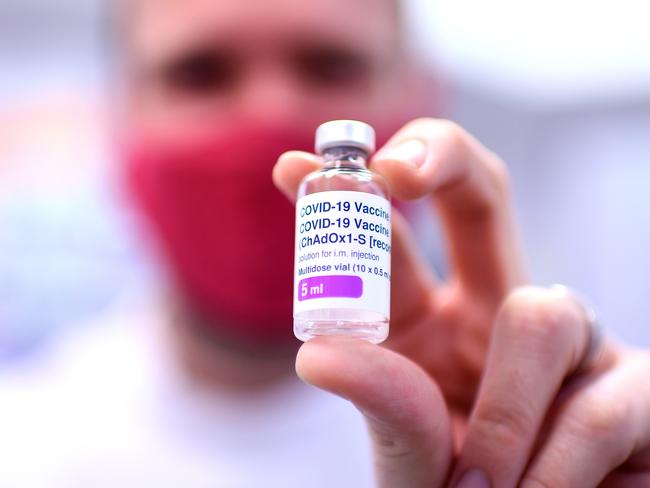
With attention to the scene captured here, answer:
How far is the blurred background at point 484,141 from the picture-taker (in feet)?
10.3

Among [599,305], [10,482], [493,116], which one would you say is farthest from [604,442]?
[493,116]

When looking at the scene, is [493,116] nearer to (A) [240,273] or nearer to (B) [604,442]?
(A) [240,273]

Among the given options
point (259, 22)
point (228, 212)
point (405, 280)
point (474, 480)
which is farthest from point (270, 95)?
point (474, 480)

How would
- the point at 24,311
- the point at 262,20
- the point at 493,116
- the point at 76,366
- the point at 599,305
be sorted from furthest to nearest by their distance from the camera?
the point at 493,116 < the point at 599,305 < the point at 24,311 < the point at 76,366 < the point at 262,20

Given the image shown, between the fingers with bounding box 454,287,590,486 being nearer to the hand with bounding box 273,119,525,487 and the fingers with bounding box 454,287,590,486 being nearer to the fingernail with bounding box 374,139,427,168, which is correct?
the hand with bounding box 273,119,525,487

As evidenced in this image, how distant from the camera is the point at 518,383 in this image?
821 mm

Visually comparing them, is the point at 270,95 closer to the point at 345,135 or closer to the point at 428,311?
the point at 428,311

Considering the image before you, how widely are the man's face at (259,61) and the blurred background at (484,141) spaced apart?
123 centimetres

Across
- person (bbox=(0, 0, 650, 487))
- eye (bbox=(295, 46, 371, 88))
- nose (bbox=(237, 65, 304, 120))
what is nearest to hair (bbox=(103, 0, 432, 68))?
person (bbox=(0, 0, 650, 487))

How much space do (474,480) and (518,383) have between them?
141 millimetres

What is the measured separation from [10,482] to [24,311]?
1.35 meters

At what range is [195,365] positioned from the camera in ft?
6.66

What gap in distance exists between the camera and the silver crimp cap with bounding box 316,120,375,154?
30.4 inches

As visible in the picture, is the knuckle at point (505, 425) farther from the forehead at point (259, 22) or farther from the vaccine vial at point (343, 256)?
the forehead at point (259, 22)
